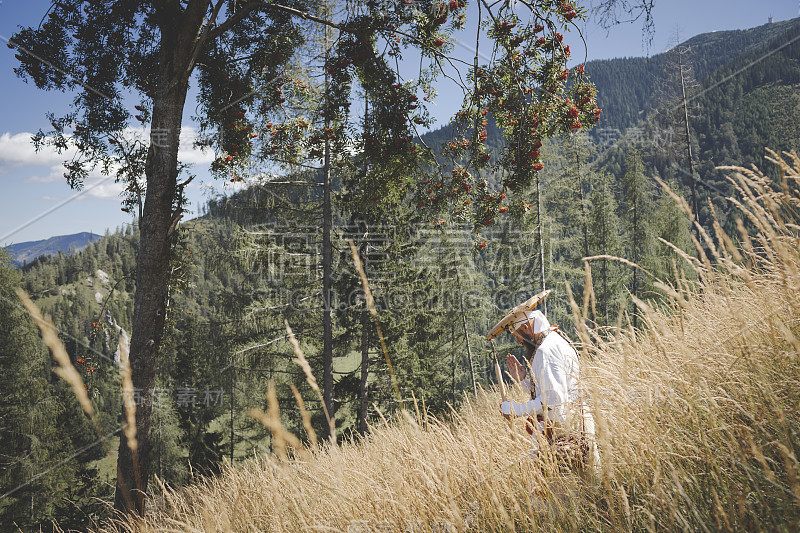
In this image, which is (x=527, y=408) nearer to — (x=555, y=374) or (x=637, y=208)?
(x=555, y=374)

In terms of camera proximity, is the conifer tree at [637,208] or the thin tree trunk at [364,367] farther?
the conifer tree at [637,208]

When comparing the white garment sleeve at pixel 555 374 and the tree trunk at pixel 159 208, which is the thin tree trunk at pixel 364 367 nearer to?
the tree trunk at pixel 159 208

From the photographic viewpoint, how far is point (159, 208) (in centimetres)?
459

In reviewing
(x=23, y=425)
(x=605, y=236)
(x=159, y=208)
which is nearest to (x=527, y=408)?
(x=159, y=208)

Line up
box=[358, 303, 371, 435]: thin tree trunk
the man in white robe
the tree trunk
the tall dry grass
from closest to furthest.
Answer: the tall dry grass < the man in white robe < the tree trunk < box=[358, 303, 371, 435]: thin tree trunk

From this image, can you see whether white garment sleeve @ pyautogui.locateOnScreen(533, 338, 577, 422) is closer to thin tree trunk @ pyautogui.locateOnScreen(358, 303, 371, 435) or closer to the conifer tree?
thin tree trunk @ pyautogui.locateOnScreen(358, 303, 371, 435)

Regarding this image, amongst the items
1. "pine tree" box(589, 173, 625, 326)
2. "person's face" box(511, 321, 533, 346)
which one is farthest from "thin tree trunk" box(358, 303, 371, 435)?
"pine tree" box(589, 173, 625, 326)

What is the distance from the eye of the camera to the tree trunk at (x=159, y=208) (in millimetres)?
4477

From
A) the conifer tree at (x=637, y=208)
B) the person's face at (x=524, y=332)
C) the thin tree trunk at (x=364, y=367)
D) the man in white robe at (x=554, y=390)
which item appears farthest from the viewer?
the conifer tree at (x=637, y=208)

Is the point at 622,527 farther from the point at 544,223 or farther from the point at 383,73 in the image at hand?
the point at 544,223

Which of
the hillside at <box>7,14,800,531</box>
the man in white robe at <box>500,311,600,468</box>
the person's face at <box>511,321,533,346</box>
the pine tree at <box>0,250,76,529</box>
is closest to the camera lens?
the hillside at <box>7,14,800,531</box>

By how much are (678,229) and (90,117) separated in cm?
3403

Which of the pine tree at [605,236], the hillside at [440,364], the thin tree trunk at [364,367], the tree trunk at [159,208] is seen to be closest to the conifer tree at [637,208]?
the hillside at [440,364]

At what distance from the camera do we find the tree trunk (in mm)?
4477
